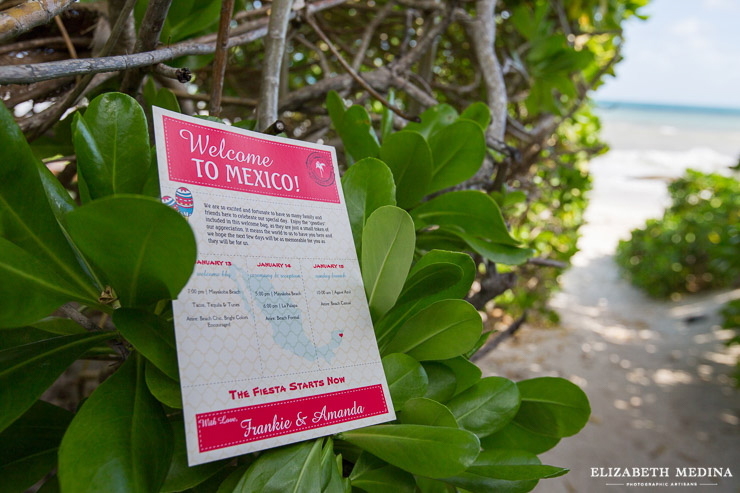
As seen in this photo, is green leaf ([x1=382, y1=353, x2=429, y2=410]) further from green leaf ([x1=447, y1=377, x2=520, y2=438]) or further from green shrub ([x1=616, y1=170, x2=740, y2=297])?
green shrub ([x1=616, y1=170, x2=740, y2=297])

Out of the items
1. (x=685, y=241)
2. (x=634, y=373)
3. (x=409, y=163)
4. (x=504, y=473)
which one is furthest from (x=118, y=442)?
(x=685, y=241)

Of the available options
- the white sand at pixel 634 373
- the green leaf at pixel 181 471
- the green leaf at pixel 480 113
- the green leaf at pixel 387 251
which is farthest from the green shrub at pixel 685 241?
the green leaf at pixel 181 471

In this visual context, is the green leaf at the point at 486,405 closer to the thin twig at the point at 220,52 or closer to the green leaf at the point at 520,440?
the green leaf at the point at 520,440

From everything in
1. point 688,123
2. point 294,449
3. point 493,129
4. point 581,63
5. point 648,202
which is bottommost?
point 294,449

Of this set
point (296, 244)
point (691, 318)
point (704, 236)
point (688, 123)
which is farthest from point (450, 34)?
point (688, 123)

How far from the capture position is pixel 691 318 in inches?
145

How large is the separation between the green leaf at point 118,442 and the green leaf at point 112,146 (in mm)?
157

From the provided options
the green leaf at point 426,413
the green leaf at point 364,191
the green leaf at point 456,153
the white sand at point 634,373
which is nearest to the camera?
the green leaf at point 426,413

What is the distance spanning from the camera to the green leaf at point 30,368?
0.31m

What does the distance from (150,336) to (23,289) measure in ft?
0.27

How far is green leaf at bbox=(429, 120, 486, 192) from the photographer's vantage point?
58 centimetres

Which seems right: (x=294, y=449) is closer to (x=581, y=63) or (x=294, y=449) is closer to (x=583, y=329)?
(x=581, y=63)

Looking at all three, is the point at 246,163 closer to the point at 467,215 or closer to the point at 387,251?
the point at 387,251

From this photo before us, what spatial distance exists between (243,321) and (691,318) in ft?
14.1
